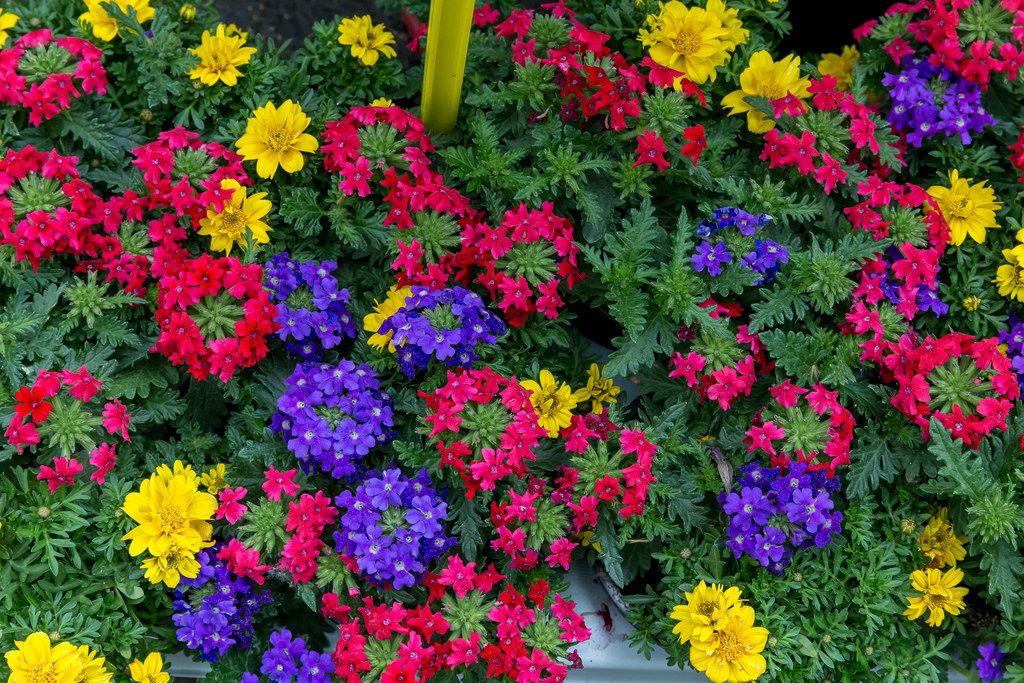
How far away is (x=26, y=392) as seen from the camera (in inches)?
89.2

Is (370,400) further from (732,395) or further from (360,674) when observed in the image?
(732,395)

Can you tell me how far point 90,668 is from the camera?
7.23ft

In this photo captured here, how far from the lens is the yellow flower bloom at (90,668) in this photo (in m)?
2.19

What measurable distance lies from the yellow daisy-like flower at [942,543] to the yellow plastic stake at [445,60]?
71.8 inches

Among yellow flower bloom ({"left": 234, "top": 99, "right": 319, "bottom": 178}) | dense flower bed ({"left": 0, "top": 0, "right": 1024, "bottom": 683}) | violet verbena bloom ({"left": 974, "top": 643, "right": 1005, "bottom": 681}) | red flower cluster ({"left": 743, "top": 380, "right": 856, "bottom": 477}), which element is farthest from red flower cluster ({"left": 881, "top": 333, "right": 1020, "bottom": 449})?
yellow flower bloom ({"left": 234, "top": 99, "right": 319, "bottom": 178})

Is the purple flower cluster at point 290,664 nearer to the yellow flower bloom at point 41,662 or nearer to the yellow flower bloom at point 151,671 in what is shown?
the yellow flower bloom at point 151,671

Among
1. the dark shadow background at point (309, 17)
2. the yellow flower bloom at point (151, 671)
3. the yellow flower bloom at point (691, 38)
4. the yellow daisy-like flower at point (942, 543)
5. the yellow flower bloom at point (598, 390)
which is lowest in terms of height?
the yellow flower bloom at point (151, 671)

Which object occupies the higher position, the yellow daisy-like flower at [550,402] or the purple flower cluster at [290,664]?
the yellow daisy-like flower at [550,402]

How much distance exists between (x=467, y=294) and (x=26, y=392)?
1.14 m

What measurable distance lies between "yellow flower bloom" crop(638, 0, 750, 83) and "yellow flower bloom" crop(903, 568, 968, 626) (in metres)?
1.54

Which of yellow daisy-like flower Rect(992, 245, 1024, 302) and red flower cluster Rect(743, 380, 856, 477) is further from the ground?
yellow daisy-like flower Rect(992, 245, 1024, 302)

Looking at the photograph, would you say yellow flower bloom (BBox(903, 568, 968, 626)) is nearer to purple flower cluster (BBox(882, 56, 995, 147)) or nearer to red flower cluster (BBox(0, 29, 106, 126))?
purple flower cluster (BBox(882, 56, 995, 147))

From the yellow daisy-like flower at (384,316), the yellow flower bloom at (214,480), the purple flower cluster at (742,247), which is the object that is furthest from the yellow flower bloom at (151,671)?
the purple flower cluster at (742,247)

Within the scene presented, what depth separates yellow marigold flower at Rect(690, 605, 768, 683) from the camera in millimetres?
2279
